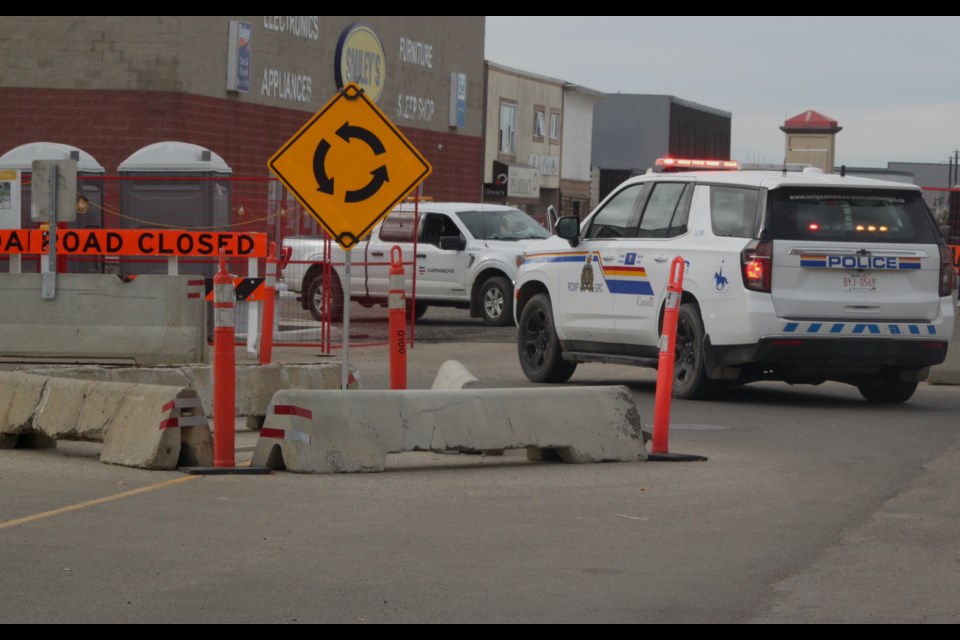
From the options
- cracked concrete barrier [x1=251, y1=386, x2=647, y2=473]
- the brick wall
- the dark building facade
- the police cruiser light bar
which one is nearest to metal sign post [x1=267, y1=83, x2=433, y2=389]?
cracked concrete barrier [x1=251, y1=386, x2=647, y2=473]

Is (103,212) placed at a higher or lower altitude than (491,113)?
lower

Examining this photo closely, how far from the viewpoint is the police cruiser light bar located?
1589 cm

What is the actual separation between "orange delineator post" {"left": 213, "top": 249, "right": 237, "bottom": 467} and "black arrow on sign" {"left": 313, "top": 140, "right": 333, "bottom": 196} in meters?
2.49

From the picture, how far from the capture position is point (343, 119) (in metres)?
12.5

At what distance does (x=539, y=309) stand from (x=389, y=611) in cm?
1039

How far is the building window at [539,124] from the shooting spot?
5938cm

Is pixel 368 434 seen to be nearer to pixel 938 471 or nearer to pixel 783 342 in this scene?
pixel 938 471

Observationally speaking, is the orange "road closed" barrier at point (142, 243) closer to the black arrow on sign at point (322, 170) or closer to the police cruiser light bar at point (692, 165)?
the police cruiser light bar at point (692, 165)

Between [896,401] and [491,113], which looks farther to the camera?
[491,113]

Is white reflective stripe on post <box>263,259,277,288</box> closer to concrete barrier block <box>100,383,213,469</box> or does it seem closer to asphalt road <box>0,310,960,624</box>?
asphalt road <box>0,310,960,624</box>

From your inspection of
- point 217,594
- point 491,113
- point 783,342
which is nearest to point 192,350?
point 783,342

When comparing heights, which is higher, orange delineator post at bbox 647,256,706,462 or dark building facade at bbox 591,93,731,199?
dark building facade at bbox 591,93,731,199

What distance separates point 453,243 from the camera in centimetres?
2544

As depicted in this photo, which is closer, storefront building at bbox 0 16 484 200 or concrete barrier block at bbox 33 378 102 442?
concrete barrier block at bbox 33 378 102 442
